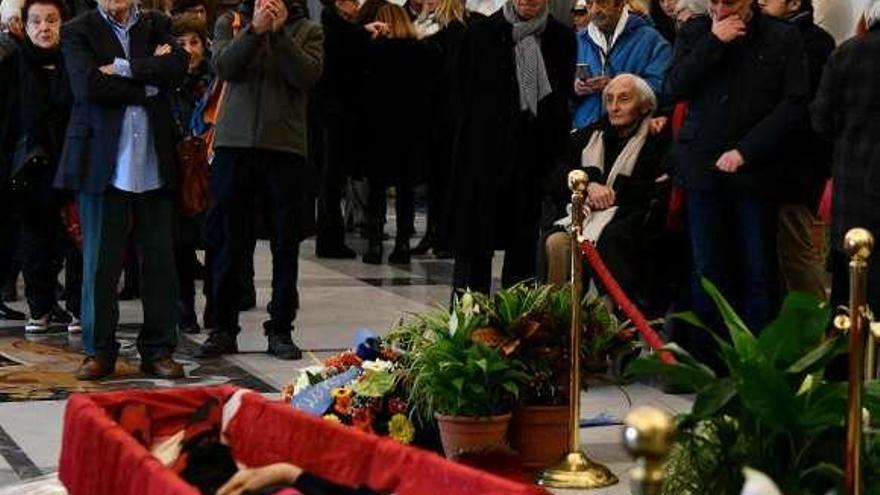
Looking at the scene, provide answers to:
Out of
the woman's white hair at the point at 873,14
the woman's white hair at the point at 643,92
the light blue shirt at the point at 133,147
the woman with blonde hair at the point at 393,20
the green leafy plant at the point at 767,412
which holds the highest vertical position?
the woman's white hair at the point at 873,14

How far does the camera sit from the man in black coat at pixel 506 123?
9.93 metres

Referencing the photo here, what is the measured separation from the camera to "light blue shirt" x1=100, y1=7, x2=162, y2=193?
8414mm

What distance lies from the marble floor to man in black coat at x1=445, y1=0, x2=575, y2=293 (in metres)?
0.83

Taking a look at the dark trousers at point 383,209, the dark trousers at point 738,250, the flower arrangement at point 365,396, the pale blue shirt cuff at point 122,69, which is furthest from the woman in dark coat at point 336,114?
the flower arrangement at point 365,396

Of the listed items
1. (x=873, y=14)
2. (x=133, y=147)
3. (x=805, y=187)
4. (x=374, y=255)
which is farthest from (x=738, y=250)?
(x=374, y=255)

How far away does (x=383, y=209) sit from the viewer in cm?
1361

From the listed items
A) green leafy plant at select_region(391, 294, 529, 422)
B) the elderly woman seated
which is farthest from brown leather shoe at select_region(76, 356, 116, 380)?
green leafy plant at select_region(391, 294, 529, 422)

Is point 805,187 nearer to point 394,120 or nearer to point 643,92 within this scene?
point 643,92

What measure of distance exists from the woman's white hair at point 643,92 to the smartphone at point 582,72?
620mm

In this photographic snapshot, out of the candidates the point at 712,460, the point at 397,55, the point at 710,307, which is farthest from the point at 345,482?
the point at 397,55

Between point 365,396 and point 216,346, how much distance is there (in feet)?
9.88

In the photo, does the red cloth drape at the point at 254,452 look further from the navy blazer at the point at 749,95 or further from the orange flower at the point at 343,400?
the navy blazer at the point at 749,95

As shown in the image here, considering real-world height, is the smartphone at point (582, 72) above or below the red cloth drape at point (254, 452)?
above

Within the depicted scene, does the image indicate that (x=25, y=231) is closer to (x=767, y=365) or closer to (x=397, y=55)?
(x=397, y=55)
